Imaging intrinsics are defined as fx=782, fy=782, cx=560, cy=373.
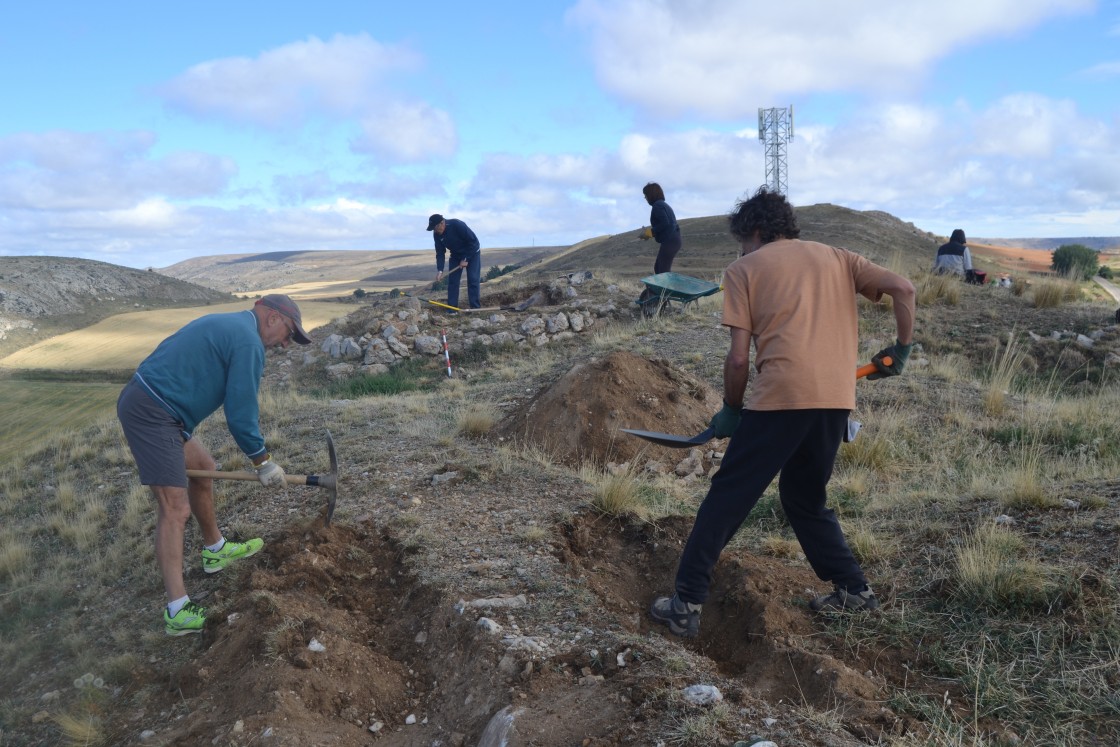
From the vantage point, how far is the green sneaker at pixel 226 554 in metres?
4.55

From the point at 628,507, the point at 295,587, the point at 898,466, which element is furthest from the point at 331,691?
the point at 898,466

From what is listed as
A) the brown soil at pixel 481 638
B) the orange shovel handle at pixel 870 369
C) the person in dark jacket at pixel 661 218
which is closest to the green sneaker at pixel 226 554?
the brown soil at pixel 481 638

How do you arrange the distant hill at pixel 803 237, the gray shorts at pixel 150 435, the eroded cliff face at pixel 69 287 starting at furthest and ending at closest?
the distant hill at pixel 803 237 < the eroded cliff face at pixel 69 287 < the gray shorts at pixel 150 435

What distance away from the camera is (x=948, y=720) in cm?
257

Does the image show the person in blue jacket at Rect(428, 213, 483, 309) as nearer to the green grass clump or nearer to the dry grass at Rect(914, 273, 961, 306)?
the green grass clump

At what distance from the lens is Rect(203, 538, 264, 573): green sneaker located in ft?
14.9

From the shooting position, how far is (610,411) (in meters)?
6.77

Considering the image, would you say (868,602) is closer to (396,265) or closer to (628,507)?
(628,507)

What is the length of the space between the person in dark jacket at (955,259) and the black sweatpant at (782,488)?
11.9 meters

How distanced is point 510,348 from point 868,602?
9.87 meters

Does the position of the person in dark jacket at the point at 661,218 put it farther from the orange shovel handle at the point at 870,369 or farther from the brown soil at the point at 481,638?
the orange shovel handle at the point at 870,369

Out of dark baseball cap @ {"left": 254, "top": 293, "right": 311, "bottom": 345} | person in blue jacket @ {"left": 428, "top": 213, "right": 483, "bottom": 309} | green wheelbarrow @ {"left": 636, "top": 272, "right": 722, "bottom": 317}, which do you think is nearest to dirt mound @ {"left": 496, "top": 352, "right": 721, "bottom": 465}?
dark baseball cap @ {"left": 254, "top": 293, "right": 311, "bottom": 345}

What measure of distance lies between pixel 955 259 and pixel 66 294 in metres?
30.2

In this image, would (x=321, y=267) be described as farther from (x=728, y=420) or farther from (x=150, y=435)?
(x=728, y=420)
